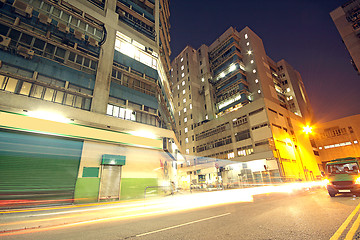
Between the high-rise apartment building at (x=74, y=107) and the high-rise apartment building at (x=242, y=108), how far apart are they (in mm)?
24289

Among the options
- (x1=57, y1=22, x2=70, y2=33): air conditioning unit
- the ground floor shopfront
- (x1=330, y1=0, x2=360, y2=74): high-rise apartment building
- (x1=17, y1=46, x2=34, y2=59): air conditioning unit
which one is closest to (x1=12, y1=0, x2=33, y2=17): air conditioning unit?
(x1=57, y1=22, x2=70, y2=33): air conditioning unit

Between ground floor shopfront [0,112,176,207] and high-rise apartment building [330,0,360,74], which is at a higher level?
high-rise apartment building [330,0,360,74]

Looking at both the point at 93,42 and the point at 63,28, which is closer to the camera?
the point at 63,28

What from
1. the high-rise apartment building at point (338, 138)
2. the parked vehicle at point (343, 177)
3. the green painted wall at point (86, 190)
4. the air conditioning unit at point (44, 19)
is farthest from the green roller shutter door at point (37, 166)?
the high-rise apartment building at point (338, 138)

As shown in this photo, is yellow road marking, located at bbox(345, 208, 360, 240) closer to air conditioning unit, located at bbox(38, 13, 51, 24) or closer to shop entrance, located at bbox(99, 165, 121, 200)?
shop entrance, located at bbox(99, 165, 121, 200)

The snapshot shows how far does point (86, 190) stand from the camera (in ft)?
44.8

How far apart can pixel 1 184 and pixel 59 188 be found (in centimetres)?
331

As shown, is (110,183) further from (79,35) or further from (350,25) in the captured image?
(350,25)

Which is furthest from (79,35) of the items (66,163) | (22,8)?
(66,163)

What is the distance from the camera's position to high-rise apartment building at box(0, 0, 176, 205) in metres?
12.2

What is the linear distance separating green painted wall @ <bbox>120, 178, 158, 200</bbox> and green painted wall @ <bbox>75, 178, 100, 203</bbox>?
2.35 metres

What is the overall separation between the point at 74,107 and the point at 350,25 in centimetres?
6187

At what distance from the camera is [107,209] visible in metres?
9.12

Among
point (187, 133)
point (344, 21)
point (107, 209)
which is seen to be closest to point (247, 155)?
point (187, 133)
